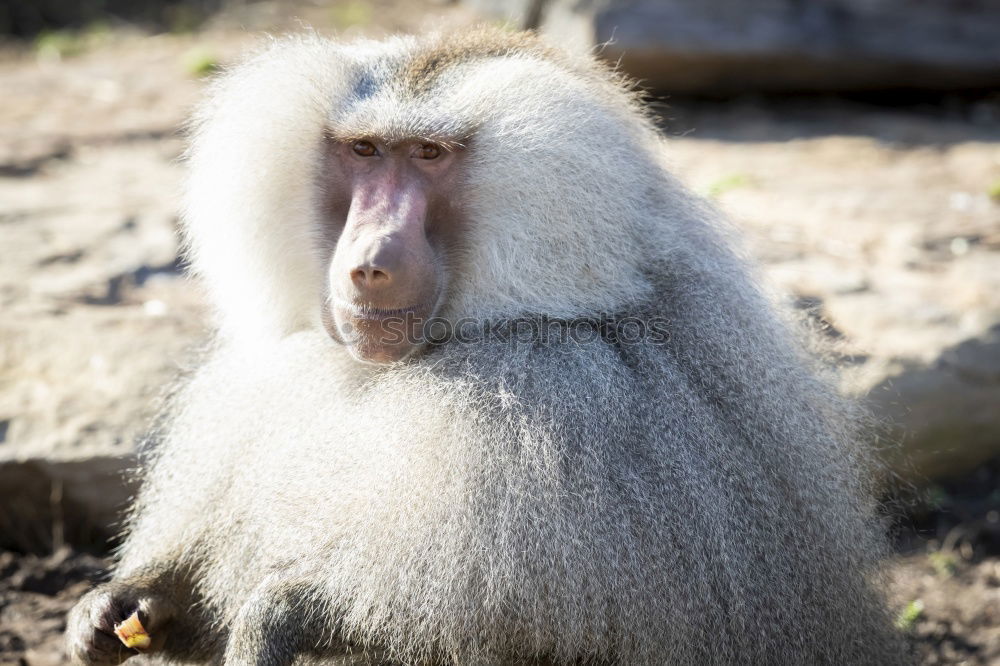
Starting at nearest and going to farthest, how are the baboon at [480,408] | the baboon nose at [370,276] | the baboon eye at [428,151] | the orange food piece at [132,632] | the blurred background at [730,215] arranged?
the baboon at [480,408] → the baboon nose at [370,276] → the baboon eye at [428,151] → the orange food piece at [132,632] → the blurred background at [730,215]

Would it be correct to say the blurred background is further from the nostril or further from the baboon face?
the nostril

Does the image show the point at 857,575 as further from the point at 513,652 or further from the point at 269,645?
the point at 269,645

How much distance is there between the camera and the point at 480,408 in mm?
2303

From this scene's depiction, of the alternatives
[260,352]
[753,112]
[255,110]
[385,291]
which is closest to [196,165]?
[255,110]

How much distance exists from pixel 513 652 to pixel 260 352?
1050mm

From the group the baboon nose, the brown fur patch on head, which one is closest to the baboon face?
the baboon nose

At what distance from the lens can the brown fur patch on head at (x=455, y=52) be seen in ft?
8.54

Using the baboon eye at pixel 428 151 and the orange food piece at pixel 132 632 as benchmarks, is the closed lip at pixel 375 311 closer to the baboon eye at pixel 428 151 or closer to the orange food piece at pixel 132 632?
the baboon eye at pixel 428 151

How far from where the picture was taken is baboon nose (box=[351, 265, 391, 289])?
7.79ft

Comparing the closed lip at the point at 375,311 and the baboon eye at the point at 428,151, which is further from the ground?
the baboon eye at the point at 428,151

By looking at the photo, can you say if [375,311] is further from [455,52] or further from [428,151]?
[455,52]

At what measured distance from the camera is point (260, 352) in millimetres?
2795

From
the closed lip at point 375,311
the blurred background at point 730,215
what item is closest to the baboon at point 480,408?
the closed lip at point 375,311

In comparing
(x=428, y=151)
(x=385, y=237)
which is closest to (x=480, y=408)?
(x=385, y=237)
